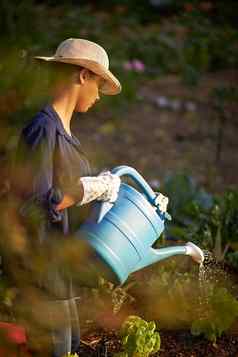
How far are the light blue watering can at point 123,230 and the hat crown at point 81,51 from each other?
36 cm

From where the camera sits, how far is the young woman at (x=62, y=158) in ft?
8.21

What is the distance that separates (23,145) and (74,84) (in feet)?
0.86

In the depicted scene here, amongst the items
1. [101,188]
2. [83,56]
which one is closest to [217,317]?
[101,188]

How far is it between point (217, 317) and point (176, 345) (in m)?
0.20

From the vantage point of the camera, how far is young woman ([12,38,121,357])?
98.6 inches

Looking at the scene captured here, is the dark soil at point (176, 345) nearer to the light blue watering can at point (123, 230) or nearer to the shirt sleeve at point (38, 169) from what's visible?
the light blue watering can at point (123, 230)

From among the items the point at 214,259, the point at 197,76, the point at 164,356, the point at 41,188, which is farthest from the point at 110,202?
the point at 197,76

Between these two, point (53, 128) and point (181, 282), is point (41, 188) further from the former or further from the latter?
point (181, 282)

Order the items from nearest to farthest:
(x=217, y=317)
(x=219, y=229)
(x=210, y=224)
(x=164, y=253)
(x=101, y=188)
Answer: (x=101, y=188) → (x=164, y=253) → (x=217, y=317) → (x=219, y=229) → (x=210, y=224)

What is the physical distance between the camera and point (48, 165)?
2527 millimetres

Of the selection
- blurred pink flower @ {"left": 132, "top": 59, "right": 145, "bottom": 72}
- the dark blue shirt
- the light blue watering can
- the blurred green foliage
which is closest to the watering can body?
the light blue watering can

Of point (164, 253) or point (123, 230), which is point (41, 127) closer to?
point (123, 230)

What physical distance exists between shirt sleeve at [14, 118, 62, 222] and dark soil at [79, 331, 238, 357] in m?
0.74

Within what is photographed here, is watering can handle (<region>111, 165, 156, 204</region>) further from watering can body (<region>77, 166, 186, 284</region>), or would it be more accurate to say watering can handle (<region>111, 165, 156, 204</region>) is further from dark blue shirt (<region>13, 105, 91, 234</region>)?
dark blue shirt (<region>13, 105, 91, 234</region>)
